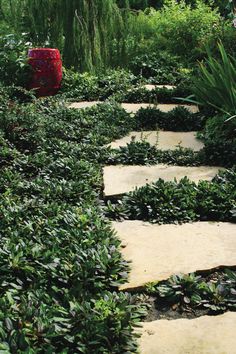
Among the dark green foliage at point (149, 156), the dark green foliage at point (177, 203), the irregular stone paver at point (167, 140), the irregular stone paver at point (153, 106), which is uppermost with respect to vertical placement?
the dark green foliage at point (177, 203)

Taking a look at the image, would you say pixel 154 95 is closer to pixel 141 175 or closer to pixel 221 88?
pixel 221 88

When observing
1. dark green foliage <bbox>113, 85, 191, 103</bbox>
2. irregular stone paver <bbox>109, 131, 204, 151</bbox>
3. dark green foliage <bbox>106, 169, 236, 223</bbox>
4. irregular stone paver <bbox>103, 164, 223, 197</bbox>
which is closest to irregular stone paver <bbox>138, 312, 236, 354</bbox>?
dark green foliage <bbox>106, 169, 236, 223</bbox>

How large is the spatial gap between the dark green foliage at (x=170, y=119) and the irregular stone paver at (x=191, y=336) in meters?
3.24

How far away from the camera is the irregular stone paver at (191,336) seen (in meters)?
1.84

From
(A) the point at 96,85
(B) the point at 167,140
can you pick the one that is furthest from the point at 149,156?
(A) the point at 96,85

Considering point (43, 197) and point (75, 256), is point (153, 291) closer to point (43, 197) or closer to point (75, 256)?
point (75, 256)

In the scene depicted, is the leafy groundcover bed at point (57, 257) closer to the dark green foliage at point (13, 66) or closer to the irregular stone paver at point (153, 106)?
the irregular stone paver at point (153, 106)

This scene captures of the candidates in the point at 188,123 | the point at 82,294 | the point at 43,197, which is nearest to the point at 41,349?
the point at 82,294

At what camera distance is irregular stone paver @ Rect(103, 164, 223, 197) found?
3.45 m

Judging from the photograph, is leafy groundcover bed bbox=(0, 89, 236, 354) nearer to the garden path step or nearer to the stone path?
the stone path

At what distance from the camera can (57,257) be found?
7.63ft

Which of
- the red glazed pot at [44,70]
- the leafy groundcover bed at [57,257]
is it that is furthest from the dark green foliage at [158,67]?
the leafy groundcover bed at [57,257]

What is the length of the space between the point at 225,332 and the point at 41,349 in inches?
26.0

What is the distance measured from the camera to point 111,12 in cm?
845
